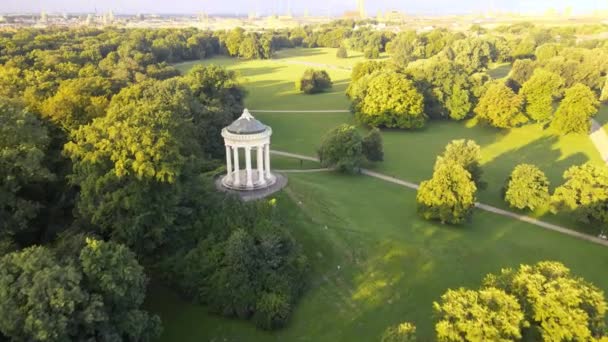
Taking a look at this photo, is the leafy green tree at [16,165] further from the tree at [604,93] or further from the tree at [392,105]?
the tree at [604,93]

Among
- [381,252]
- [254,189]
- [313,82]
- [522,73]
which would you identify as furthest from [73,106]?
[522,73]

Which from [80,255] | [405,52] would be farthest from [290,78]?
[80,255]

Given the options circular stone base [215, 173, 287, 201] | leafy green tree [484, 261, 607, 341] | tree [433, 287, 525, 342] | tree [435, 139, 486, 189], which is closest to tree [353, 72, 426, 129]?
tree [435, 139, 486, 189]

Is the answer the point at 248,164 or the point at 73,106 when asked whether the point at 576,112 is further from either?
the point at 73,106

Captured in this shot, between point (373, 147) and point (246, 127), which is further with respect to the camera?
point (373, 147)

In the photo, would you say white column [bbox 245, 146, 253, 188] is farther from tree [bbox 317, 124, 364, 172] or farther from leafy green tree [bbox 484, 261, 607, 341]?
leafy green tree [bbox 484, 261, 607, 341]

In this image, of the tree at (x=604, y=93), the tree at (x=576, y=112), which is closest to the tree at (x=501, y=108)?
the tree at (x=576, y=112)
